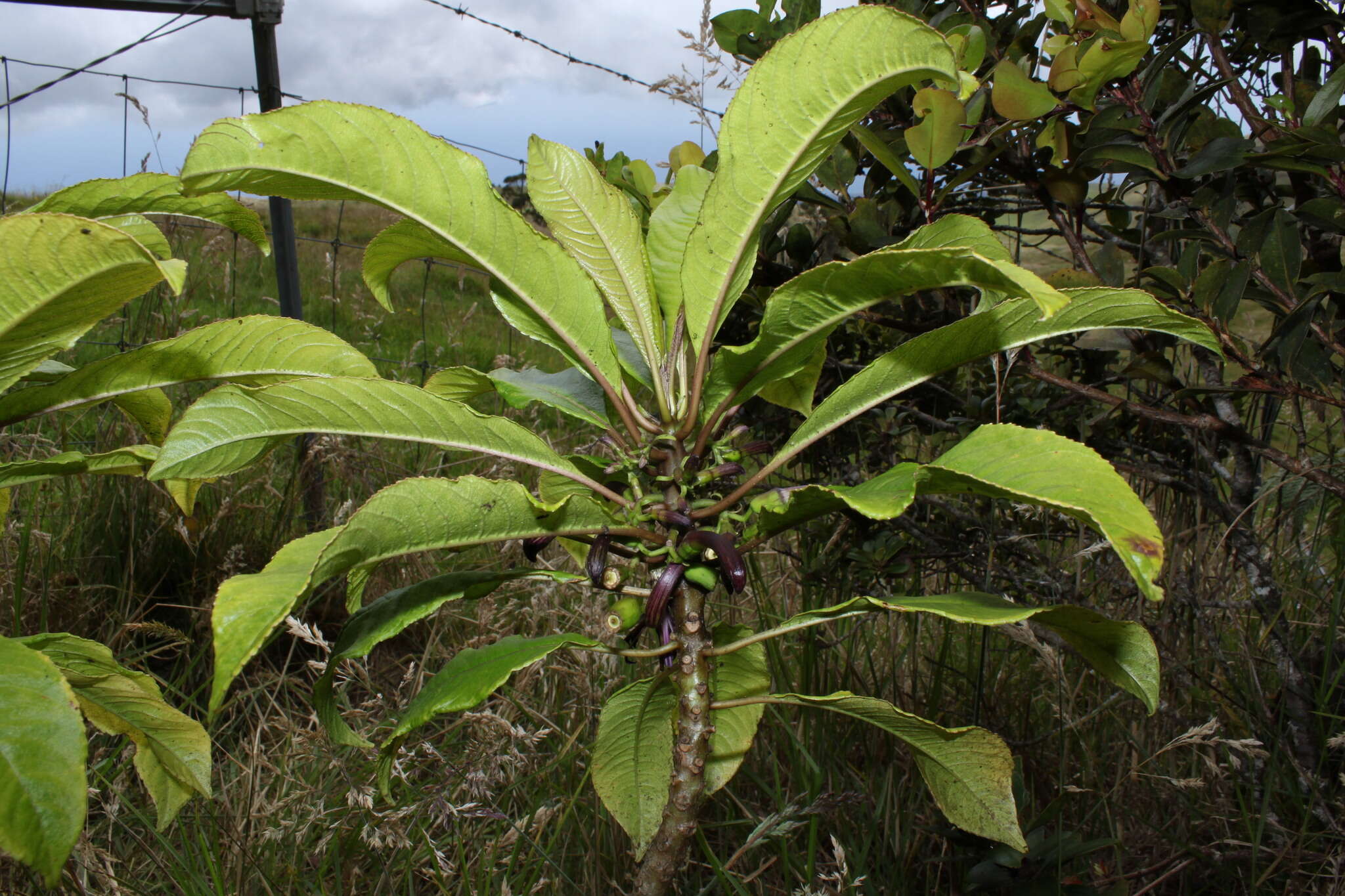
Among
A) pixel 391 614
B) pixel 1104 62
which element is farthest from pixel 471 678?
pixel 1104 62

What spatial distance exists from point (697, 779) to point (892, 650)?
3.74 ft

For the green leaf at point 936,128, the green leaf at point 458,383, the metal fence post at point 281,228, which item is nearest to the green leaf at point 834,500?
the green leaf at point 458,383

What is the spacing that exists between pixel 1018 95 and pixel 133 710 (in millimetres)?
1334

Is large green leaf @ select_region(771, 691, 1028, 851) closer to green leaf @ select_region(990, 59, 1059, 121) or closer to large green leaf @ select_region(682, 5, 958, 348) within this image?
large green leaf @ select_region(682, 5, 958, 348)

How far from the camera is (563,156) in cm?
96

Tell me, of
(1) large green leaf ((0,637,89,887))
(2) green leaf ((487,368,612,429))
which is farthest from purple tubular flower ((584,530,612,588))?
(1) large green leaf ((0,637,89,887))

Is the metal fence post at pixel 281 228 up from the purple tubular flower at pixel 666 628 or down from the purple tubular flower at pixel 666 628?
up

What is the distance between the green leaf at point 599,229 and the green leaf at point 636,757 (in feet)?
1.30

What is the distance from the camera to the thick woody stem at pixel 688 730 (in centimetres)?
93

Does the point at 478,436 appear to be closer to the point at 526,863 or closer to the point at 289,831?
the point at 526,863

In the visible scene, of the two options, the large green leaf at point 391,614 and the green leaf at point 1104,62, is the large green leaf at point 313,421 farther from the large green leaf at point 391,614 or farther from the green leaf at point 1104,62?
the green leaf at point 1104,62

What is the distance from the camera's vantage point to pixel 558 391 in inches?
41.8

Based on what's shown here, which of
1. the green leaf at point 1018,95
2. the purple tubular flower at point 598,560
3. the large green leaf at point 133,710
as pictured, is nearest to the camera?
the purple tubular flower at point 598,560

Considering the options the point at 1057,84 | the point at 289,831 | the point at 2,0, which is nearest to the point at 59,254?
the point at 1057,84
